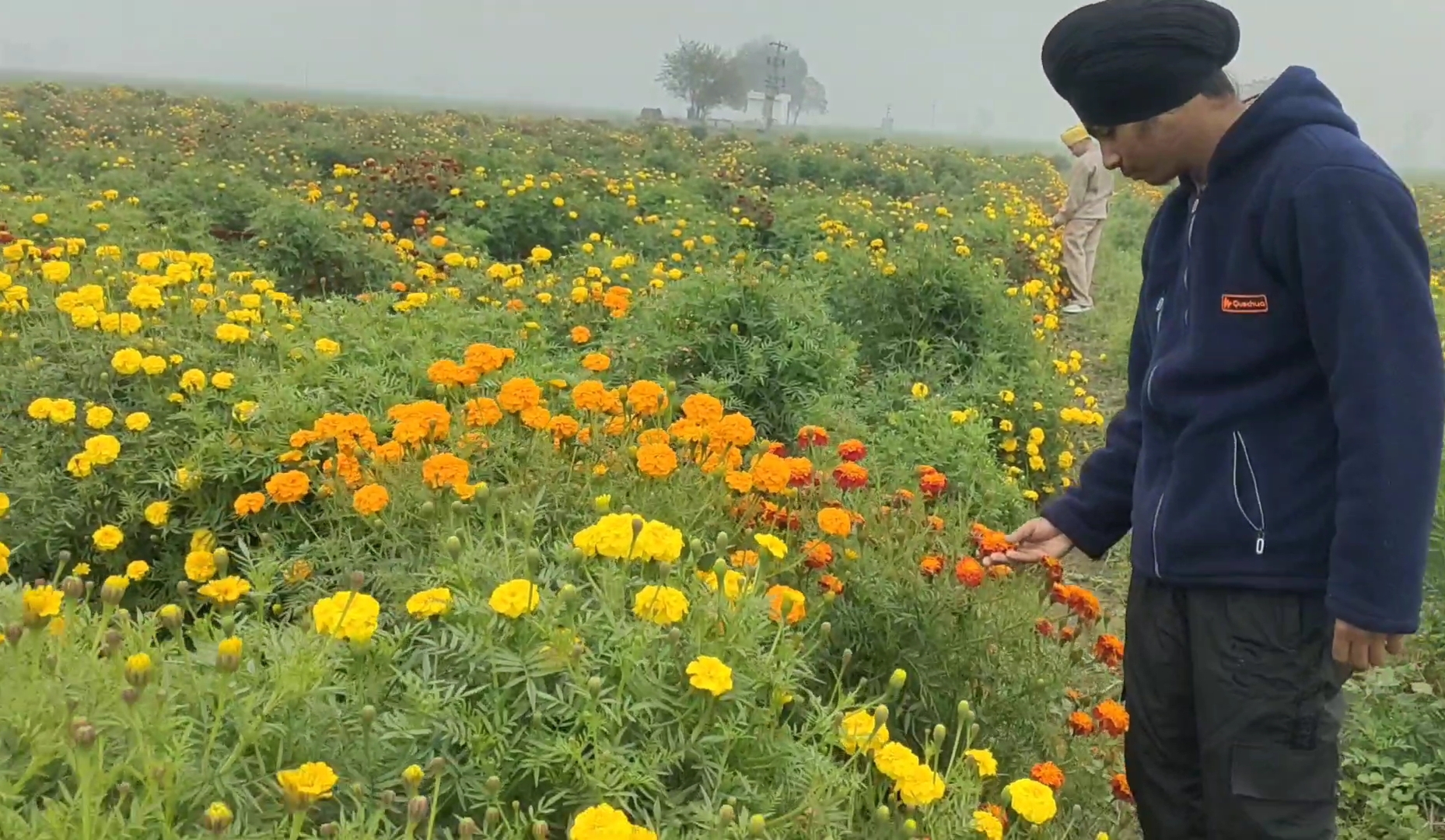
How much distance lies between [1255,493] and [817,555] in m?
0.88

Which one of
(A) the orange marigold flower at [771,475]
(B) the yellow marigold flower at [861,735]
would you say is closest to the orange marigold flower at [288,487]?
(A) the orange marigold flower at [771,475]

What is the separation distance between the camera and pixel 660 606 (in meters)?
1.61

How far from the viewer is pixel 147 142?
39.3 feet

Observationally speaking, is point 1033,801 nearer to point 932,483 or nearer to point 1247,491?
point 1247,491

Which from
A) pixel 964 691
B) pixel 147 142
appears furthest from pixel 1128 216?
pixel 964 691

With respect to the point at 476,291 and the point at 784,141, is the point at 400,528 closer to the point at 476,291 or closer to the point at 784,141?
the point at 476,291

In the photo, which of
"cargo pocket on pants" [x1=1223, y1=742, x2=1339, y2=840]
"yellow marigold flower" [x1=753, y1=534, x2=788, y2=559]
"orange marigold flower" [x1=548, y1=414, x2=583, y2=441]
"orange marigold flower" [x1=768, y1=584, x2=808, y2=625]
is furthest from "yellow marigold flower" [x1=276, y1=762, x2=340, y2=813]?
"cargo pocket on pants" [x1=1223, y1=742, x2=1339, y2=840]

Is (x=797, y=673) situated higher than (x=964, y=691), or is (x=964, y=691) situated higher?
(x=797, y=673)

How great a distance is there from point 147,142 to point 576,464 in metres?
11.8

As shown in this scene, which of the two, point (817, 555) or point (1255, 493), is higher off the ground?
point (1255, 493)

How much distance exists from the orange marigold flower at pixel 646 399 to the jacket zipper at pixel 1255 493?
4.52 ft

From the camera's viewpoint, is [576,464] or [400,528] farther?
[576,464]

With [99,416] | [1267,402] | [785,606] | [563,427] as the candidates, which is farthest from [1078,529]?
[99,416]

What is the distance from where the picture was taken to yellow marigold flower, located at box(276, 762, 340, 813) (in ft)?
3.98
